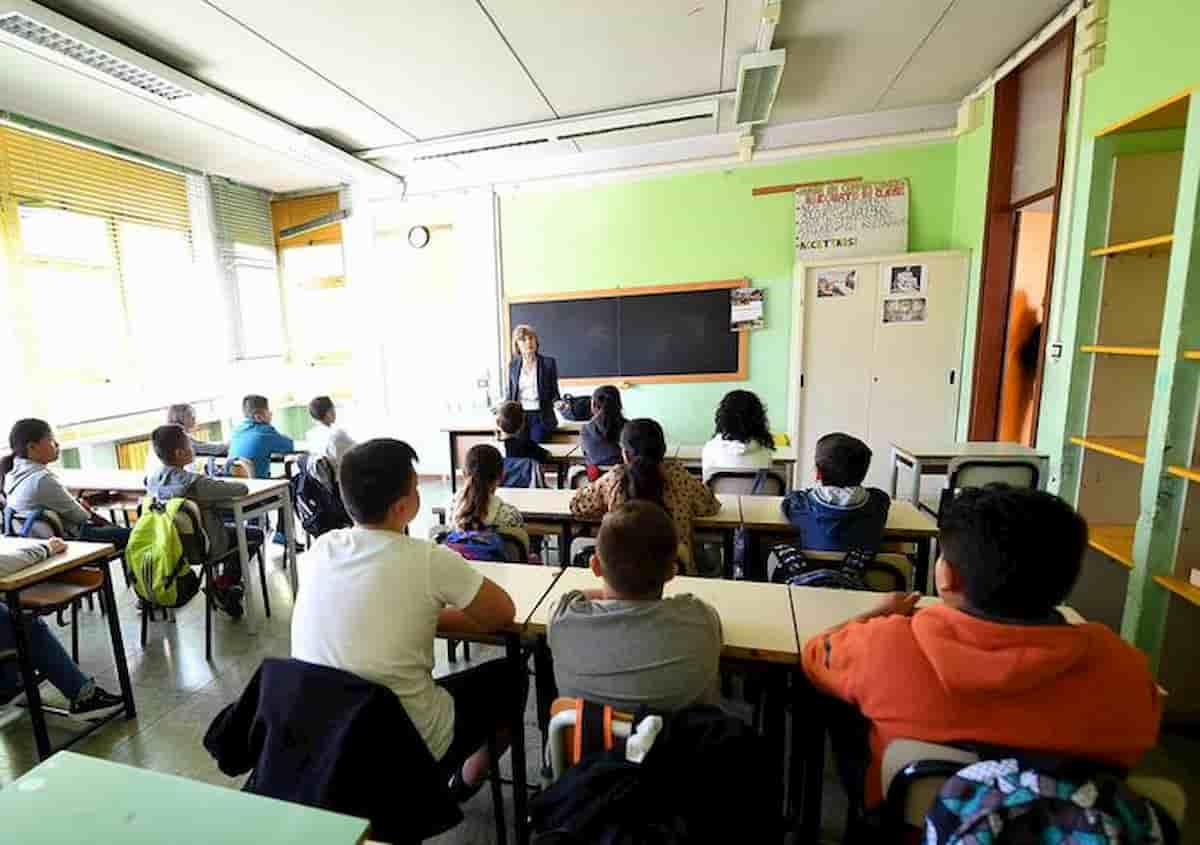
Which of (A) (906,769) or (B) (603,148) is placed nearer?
(A) (906,769)

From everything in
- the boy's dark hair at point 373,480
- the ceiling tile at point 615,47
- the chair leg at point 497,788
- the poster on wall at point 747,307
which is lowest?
the chair leg at point 497,788

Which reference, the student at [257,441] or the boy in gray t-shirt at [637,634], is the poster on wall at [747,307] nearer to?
the student at [257,441]

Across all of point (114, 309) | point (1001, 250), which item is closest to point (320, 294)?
point (114, 309)

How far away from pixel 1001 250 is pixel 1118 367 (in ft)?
6.60

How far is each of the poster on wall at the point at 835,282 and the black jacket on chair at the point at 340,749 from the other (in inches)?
179

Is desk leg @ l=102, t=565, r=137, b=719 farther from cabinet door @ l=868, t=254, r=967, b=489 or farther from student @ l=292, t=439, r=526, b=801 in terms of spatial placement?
cabinet door @ l=868, t=254, r=967, b=489

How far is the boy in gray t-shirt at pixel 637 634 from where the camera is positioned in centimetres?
116

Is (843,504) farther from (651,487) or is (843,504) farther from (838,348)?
(838,348)

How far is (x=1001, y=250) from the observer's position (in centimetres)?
421

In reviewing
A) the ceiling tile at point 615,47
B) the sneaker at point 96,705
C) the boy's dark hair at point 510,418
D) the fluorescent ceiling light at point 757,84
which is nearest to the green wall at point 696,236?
the fluorescent ceiling light at point 757,84

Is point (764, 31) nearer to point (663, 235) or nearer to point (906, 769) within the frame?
point (663, 235)

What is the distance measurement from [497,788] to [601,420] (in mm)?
2042

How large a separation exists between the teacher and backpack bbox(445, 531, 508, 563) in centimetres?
237

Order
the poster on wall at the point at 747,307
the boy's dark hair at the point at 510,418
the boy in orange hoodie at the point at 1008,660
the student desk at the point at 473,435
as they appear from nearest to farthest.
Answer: the boy in orange hoodie at the point at 1008,660, the boy's dark hair at the point at 510,418, the student desk at the point at 473,435, the poster on wall at the point at 747,307
